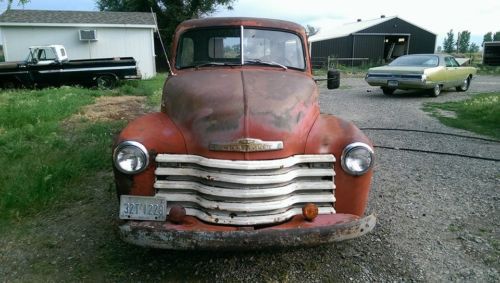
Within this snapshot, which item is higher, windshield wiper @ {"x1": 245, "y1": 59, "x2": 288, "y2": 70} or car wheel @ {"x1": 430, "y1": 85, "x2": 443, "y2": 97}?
windshield wiper @ {"x1": 245, "y1": 59, "x2": 288, "y2": 70}

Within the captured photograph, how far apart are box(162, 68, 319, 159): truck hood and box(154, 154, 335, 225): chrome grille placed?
10 centimetres

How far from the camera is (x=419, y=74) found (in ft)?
40.3

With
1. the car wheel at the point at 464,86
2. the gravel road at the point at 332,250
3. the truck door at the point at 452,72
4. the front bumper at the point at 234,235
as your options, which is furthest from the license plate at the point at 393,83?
the front bumper at the point at 234,235

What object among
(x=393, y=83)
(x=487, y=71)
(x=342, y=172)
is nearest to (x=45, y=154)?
(x=342, y=172)

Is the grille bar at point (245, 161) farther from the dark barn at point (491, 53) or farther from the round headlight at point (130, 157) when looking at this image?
the dark barn at point (491, 53)

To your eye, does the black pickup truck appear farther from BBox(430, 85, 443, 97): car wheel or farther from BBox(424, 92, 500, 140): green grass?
BBox(424, 92, 500, 140): green grass

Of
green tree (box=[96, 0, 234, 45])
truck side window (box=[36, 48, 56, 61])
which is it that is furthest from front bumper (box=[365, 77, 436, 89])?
green tree (box=[96, 0, 234, 45])

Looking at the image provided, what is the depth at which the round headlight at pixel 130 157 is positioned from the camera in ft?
9.79

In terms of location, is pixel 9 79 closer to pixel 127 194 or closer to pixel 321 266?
pixel 127 194

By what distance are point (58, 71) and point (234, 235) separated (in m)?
15.2

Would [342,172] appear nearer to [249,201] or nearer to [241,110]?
[249,201]

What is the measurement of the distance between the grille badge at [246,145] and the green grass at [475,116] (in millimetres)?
6520

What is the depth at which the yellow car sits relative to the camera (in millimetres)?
12422

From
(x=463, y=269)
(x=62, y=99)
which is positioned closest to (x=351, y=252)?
(x=463, y=269)
